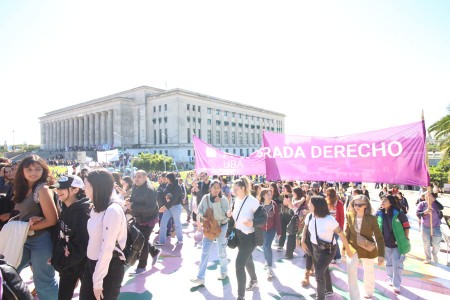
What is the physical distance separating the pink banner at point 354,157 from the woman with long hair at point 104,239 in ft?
16.0

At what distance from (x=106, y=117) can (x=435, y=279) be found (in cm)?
7045

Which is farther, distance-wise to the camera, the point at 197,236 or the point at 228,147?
the point at 228,147

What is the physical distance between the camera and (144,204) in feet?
18.9

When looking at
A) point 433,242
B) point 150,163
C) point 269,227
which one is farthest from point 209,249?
point 150,163

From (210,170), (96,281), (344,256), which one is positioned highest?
(210,170)

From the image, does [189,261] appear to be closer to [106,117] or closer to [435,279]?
[435,279]

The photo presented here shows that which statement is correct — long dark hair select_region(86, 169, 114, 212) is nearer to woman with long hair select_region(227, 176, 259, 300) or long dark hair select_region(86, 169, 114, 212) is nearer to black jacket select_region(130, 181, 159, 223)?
woman with long hair select_region(227, 176, 259, 300)

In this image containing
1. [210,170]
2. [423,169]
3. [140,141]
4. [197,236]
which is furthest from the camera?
[140,141]

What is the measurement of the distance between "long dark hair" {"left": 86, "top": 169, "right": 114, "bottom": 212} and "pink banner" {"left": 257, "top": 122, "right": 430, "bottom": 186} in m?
4.93

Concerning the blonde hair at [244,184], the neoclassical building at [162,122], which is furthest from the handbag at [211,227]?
the neoclassical building at [162,122]

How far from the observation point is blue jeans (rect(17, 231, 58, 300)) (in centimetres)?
338

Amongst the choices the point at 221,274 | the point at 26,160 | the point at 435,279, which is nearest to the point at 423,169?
the point at 435,279

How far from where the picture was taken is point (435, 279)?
5.49 meters

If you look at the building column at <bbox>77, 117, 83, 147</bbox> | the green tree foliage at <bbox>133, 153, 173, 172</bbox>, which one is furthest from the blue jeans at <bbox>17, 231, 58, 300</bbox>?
the building column at <bbox>77, 117, 83, 147</bbox>
